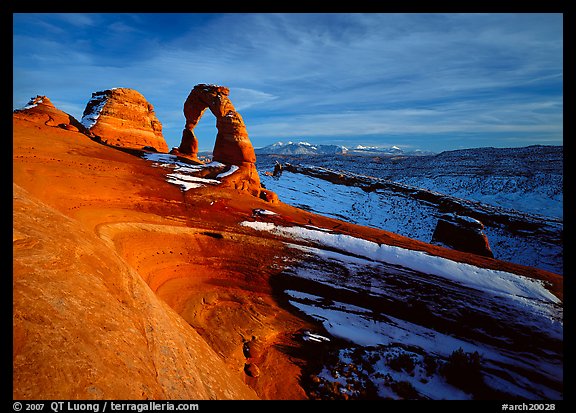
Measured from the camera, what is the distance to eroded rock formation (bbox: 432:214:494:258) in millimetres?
24766

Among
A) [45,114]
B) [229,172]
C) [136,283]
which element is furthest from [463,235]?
[45,114]

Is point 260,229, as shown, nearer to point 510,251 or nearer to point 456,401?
point 456,401

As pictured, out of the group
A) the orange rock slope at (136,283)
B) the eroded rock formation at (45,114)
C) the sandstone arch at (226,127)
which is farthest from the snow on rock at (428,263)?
the eroded rock formation at (45,114)

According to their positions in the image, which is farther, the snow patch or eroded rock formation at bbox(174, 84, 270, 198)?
eroded rock formation at bbox(174, 84, 270, 198)

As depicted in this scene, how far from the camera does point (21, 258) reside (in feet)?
16.1

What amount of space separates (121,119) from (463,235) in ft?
149

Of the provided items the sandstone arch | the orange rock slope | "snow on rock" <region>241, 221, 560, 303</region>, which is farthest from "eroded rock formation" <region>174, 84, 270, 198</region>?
"snow on rock" <region>241, 221, 560, 303</region>

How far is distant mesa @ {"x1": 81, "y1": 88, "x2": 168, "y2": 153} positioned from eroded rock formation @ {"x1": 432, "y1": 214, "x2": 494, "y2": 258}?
38.3m

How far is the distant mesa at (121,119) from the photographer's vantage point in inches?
1443

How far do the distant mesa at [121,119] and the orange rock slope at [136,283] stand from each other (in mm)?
10536

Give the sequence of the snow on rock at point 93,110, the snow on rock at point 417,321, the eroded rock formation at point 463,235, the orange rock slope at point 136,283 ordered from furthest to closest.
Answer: the snow on rock at point 93,110 < the eroded rock formation at point 463,235 < the snow on rock at point 417,321 < the orange rock slope at point 136,283

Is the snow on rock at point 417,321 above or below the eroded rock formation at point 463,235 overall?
below

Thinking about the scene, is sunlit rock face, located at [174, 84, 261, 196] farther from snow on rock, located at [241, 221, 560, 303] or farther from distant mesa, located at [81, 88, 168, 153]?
snow on rock, located at [241, 221, 560, 303]

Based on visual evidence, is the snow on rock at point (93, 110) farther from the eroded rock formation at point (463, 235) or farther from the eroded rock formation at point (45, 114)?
the eroded rock formation at point (463, 235)
